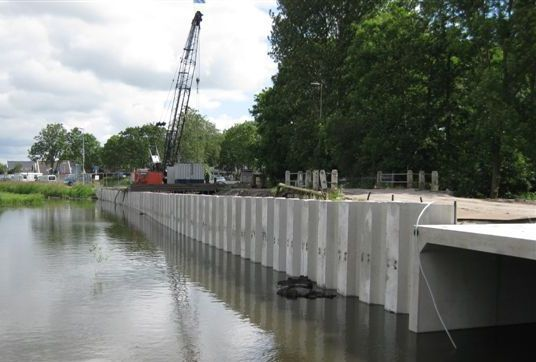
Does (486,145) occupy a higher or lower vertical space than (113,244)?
higher

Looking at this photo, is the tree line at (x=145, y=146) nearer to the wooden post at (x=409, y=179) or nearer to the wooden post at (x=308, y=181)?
the wooden post at (x=308, y=181)

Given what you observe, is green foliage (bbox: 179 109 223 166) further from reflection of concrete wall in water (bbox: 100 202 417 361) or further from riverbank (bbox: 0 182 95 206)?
reflection of concrete wall in water (bbox: 100 202 417 361)

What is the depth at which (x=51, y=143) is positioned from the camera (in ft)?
532

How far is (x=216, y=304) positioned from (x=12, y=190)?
9367 centimetres

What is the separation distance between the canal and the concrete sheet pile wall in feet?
1.72

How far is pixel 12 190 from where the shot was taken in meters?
97.9

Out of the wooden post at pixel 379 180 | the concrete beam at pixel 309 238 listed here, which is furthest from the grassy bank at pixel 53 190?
the concrete beam at pixel 309 238

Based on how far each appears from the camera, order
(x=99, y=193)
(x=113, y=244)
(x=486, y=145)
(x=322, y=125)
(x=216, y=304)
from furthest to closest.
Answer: (x=99, y=193), (x=322, y=125), (x=486, y=145), (x=113, y=244), (x=216, y=304)

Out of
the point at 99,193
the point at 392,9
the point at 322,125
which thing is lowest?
the point at 99,193

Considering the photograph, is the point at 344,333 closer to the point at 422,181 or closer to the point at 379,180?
the point at 422,181

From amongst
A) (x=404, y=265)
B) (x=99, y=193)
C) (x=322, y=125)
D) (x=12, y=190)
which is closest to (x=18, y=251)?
(x=404, y=265)

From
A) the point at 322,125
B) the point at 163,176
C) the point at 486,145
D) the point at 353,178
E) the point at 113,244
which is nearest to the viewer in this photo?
the point at 113,244

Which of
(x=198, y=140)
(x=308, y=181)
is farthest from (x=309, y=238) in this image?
(x=198, y=140)

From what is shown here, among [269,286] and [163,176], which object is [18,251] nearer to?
[269,286]
